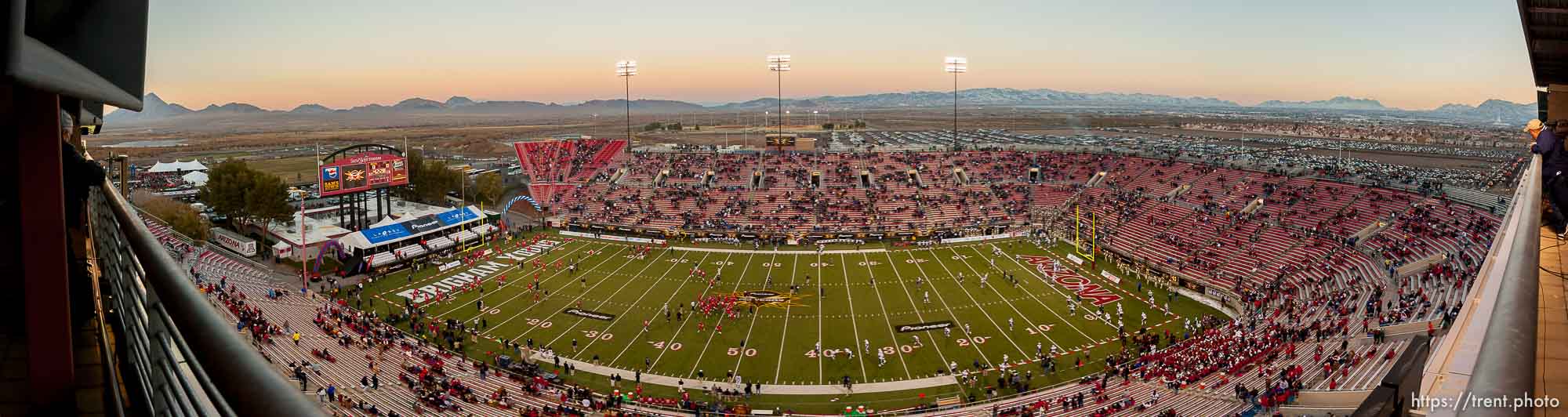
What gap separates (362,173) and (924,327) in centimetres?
2970

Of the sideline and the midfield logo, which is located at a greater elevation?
the sideline

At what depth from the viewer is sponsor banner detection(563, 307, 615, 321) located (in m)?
28.0

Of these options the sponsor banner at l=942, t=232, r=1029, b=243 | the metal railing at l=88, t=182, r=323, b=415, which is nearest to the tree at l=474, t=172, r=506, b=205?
the sponsor banner at l=942, t=232, r=1029, b=243

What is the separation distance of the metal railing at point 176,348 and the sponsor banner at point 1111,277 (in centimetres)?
3431

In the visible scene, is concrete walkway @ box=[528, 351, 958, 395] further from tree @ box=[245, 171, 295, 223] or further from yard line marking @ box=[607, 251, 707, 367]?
tree @ box=[245, 171, 295, 223]

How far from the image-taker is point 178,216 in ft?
114

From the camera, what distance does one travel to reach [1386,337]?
20.8 m

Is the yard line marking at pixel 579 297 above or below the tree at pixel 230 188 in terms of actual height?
below

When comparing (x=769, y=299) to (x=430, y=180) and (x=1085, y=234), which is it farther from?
(x=430, y=180)

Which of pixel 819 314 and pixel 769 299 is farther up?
pixel 769 299

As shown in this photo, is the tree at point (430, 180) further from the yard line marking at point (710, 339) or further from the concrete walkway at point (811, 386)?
the concrete walkway at point (811, 386)

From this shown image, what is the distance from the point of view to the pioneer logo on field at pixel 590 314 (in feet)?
91.8

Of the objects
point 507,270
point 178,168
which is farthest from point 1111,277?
point 178,168

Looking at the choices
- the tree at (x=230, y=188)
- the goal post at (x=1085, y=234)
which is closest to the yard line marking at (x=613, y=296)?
the goal post at (x=1085, y=234)
